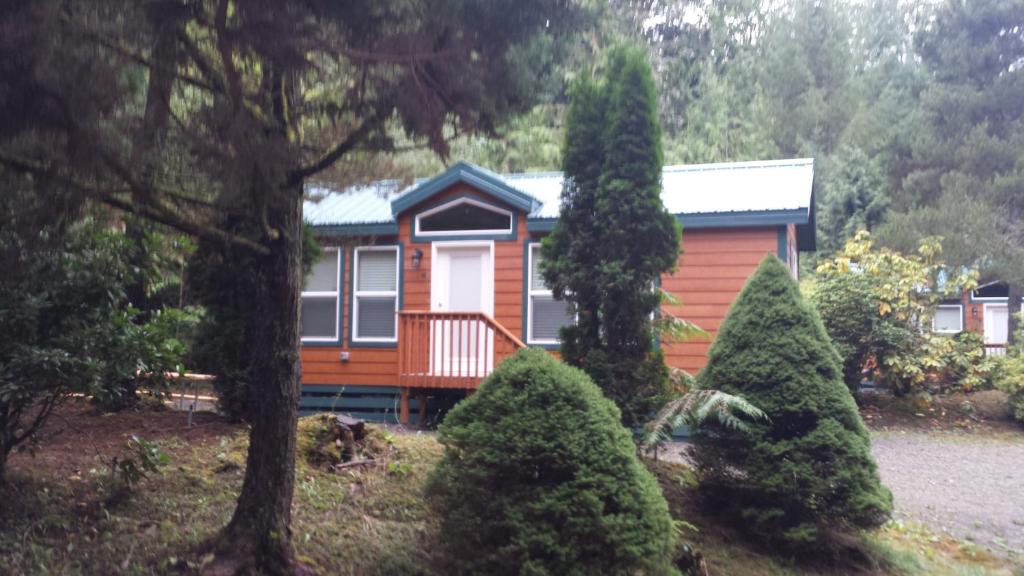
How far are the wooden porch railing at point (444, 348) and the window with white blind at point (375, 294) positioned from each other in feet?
4.88

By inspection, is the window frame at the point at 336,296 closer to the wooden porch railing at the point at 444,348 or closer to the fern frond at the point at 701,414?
the wooden porch railing at the point at 444,348

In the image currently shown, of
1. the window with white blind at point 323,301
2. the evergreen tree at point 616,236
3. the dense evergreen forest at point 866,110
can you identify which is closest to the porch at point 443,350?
the window with white blind at point 323,301

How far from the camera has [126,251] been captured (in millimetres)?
5250

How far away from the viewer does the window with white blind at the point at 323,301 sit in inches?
507

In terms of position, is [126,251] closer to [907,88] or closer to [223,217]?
[223,217]

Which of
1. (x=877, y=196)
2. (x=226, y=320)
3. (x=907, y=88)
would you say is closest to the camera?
(x=226, y=320)

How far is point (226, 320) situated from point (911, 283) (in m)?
11.5

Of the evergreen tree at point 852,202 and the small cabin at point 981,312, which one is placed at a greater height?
the evergreen tree at point 852,202

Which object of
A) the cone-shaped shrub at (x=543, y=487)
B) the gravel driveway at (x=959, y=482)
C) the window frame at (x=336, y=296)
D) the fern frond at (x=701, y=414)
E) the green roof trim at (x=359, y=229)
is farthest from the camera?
the window frame at (x=336, y=296)

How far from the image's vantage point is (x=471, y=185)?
476 inches

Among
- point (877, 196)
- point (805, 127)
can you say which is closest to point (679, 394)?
point (877, 196)

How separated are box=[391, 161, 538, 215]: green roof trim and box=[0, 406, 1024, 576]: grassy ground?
16.8ft

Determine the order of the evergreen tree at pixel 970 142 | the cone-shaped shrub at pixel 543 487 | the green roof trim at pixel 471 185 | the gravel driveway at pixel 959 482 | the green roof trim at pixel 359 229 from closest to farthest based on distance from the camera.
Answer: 1. the cone-shaped shrub at pixel 543 487
2. the gravel driveway at pixel 959 482
3. the green roof trim at pixel 471 185
4. the green roof trim at pixel 359 229
5. the evergreen tree at pixel 970 142

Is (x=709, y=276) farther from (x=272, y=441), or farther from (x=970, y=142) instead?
(x=970, y=142)
